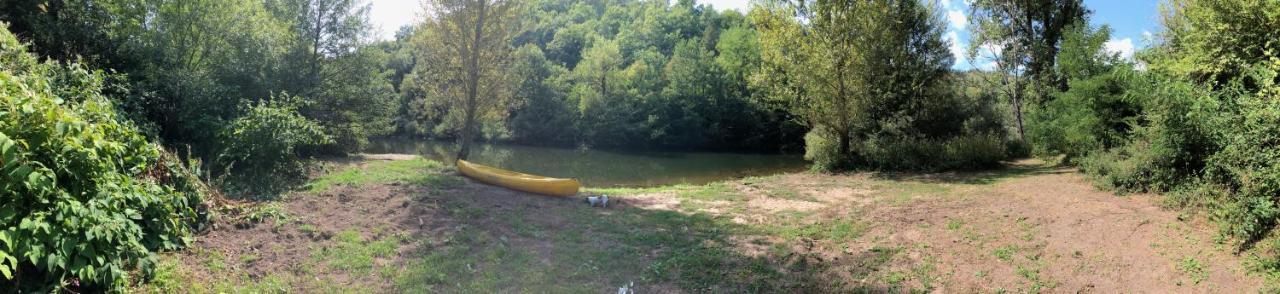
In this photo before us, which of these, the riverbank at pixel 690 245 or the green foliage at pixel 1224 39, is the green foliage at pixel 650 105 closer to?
the green foliage at pixel 1224 39

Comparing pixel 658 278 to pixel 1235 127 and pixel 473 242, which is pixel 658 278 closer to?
pixel 473 242

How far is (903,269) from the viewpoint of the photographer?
Result: 7090 mm

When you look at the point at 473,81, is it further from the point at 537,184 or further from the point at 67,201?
the point at 67,201

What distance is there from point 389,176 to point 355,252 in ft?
16.7

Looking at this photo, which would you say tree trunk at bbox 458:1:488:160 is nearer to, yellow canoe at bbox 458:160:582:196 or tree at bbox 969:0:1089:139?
yellow canoe at bbox 458:160:582:196

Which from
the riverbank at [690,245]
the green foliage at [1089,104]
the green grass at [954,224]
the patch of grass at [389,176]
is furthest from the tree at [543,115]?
the green grass at [954,224]

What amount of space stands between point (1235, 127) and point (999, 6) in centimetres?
1584

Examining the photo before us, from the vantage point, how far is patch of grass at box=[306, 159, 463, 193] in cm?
1081

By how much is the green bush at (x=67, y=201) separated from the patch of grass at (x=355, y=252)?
4.91 feet

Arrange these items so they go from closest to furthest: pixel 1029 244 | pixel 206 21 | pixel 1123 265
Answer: pixel 1123 265 < pixel 1029 244 < pixel 206 21

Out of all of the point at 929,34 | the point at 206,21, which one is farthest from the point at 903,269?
the point at 206,21

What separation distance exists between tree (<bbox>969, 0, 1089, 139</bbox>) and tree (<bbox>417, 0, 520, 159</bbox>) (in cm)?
1666

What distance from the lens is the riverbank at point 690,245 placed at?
637 centimetres

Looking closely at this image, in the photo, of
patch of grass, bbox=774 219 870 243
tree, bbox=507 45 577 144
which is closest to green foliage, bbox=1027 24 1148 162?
patch of grass, bbox=774 219 870 243
